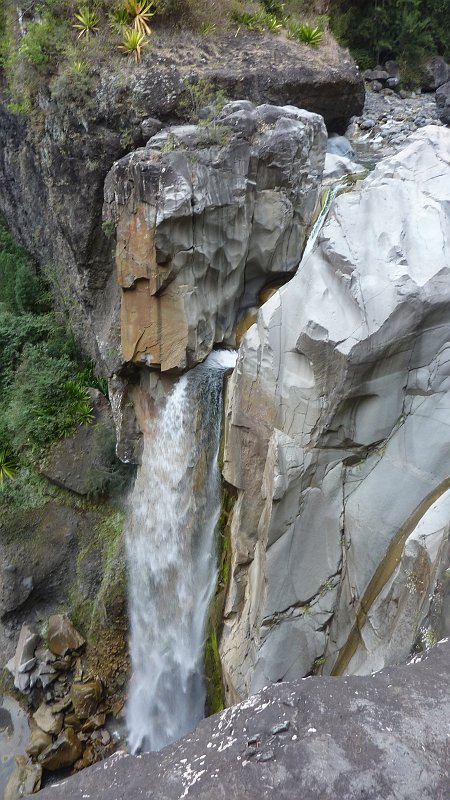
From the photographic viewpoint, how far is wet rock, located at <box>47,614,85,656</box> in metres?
9.45

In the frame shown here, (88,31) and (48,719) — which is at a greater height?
(88,31)

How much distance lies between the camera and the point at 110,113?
874 centimetres

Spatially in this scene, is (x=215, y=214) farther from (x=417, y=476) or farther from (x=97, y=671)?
(x=97, y=671)

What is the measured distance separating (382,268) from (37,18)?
26.0ft

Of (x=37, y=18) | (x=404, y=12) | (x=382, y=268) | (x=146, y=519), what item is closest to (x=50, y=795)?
(x=382, y=268)

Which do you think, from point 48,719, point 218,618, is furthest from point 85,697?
point 218,618

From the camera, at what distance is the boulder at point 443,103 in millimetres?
13344

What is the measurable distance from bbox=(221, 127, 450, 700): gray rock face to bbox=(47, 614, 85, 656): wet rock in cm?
374

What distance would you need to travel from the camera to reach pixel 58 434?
10.4 metres

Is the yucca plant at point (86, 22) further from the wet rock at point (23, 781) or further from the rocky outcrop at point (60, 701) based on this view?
the wet rock at point (23, 781)

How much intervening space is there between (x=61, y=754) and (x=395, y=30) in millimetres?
18652

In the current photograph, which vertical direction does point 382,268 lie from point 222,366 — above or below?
above

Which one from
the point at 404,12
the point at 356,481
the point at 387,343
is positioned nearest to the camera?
the point at 387,343

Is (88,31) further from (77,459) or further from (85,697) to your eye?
A: (85,697)
